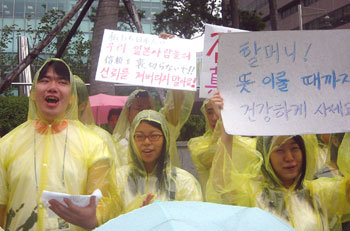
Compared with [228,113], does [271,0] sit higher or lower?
higher

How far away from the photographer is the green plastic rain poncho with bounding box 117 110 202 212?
2135 millimetres

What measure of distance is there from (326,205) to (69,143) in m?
1.28

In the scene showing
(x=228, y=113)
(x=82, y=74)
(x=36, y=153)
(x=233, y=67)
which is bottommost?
(x=36, y=153)

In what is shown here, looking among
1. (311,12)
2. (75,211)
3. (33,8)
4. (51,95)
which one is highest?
(33,8)

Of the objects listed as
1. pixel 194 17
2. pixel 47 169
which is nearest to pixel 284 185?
pixel 47 169

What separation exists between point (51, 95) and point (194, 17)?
1280 cm

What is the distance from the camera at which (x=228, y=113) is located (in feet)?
6.64

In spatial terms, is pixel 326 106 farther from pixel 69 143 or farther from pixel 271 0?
pixel 271 0

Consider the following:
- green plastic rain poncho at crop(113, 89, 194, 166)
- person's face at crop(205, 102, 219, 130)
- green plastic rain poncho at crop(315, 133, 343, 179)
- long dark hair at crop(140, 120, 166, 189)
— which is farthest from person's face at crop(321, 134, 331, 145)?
long dark hair at crop(140, 120, 166, 189)

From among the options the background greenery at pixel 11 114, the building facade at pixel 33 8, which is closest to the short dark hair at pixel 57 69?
the background greenery at pixel 11 114

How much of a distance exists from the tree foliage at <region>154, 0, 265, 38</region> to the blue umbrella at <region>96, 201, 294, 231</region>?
43.0 ft

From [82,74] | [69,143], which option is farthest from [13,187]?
[82,74]

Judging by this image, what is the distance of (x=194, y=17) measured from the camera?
47.3 feet

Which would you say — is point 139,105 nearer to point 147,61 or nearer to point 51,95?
point 147,61
